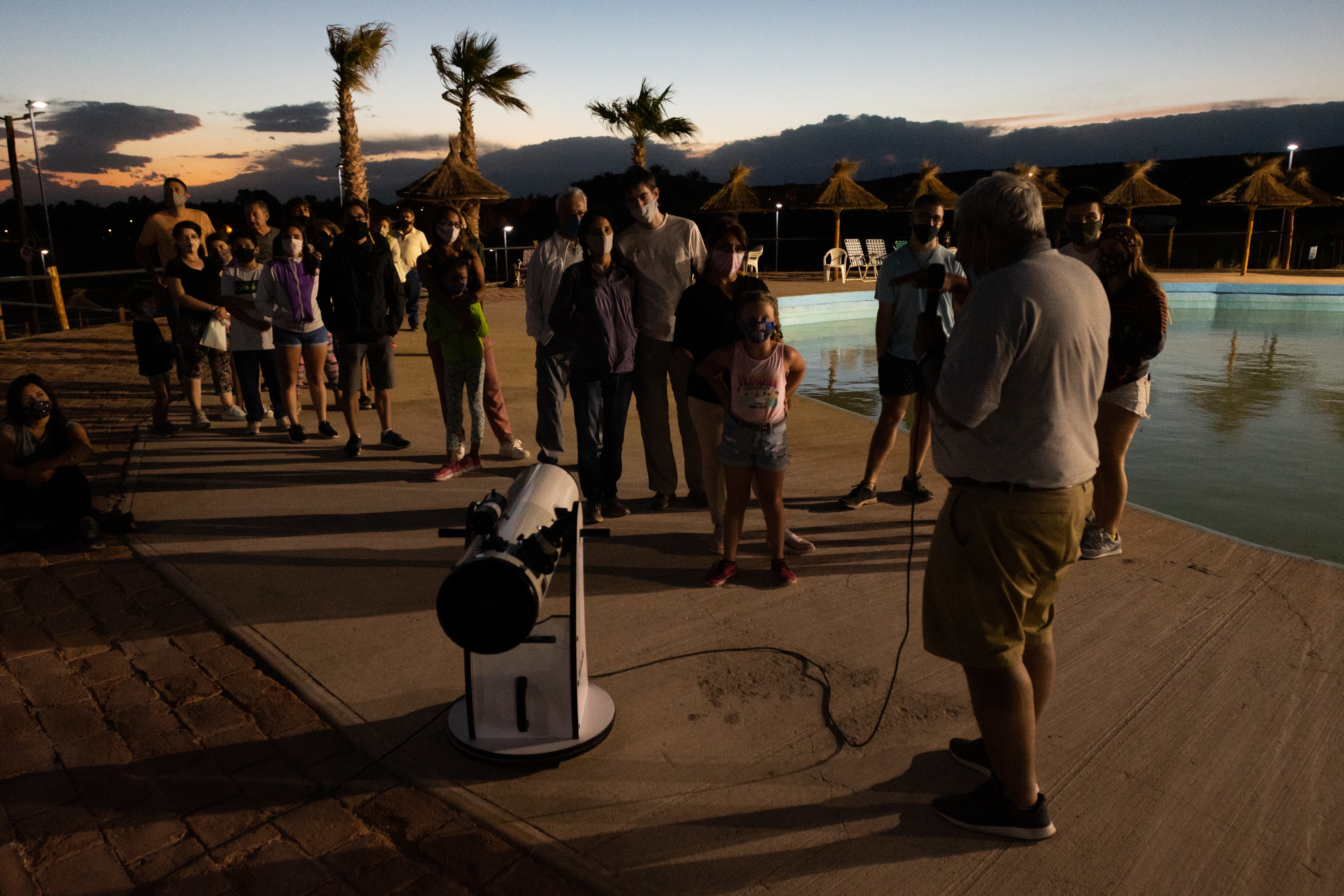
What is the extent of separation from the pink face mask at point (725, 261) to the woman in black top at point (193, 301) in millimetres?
5230

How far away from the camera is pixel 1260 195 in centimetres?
2459

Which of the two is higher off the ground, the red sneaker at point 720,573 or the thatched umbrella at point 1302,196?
the thatched umbrella at point 1302,196

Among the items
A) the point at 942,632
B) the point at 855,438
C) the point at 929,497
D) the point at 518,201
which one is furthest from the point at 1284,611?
the point at 518,201

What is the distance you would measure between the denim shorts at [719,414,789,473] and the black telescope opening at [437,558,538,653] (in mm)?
1821

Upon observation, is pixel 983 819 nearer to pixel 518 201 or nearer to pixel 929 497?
pixel 929 497

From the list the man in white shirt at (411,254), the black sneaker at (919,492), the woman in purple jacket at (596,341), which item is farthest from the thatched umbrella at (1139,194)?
the woman in purple jacket at (596,341)

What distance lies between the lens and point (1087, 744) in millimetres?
2832

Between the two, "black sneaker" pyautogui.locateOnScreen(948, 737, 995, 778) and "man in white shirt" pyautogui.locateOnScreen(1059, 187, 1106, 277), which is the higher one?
"man in white shirt" pyautogui.locateOnScreen(1059, 187, 1106, 277)

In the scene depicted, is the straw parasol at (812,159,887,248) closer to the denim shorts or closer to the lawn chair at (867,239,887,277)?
the lawn chair at (867,239,887,277)

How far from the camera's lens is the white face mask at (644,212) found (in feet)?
16.1

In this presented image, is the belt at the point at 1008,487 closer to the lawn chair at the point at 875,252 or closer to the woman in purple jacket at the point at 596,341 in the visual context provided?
the woman in purple jacket at the point at 596,341

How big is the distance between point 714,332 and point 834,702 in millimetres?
2015

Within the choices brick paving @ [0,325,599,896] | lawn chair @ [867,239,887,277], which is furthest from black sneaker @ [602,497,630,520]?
lawn chair @ [867,239,887,277]

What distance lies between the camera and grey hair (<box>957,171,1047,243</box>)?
2.16 m
